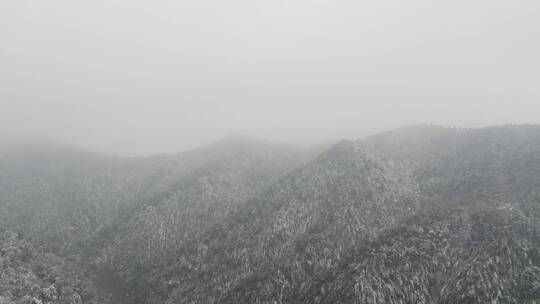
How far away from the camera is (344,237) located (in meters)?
117

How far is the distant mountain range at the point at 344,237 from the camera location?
8462 cm

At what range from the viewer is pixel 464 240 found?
96062 mm

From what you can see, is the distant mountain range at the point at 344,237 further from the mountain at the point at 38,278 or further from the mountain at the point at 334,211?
the mountain at the point at 38,278

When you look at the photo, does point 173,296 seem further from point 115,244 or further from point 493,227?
point 493,227

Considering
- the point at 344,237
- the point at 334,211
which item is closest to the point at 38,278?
the point at 344,237

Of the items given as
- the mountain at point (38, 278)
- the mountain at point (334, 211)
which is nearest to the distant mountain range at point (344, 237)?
the mountain at point (334, 211)

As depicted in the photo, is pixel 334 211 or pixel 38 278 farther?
pixel 334 211

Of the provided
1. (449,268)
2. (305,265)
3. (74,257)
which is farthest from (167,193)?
(449,268)

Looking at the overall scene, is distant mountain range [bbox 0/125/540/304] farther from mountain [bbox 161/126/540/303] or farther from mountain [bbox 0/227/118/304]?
mountain [bbox 0/227/118/304]

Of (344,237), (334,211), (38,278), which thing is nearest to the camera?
(38,278)

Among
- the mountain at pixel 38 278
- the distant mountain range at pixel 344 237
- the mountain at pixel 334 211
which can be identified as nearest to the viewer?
the distant mountain range at pixel 344 237

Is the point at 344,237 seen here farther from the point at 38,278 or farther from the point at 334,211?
the point at 38,278

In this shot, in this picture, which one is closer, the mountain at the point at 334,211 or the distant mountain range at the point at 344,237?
the distant mountain range at the point at 344,237

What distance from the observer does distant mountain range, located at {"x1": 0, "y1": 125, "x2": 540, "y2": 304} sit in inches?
3332
